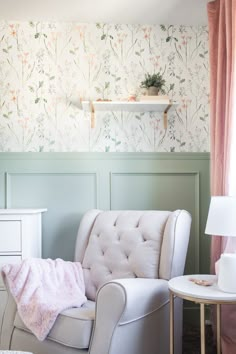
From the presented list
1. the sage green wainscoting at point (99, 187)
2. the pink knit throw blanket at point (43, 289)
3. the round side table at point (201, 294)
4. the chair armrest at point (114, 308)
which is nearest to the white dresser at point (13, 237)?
the pink knit throw blanket at point (43, 289)

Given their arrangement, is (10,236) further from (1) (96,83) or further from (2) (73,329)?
(1) (96,83)

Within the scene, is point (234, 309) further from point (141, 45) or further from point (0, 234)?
point (141, 45)

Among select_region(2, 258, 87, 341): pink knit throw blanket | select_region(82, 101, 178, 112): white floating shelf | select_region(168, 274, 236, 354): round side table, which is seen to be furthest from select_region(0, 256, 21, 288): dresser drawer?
select_region(82, 101, 178, 112): white floating shelf

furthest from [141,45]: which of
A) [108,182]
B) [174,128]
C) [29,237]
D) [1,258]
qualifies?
[1,258]

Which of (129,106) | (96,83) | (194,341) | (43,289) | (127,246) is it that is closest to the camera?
(43,289)

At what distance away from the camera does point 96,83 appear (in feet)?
9.18

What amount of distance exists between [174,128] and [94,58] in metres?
0.82

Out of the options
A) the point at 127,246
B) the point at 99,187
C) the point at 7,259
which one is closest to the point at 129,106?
the point at 99,187

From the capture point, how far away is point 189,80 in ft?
9.33

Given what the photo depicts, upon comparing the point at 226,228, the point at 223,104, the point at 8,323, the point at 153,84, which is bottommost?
the point at 8,323

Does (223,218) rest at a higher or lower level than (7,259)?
higher

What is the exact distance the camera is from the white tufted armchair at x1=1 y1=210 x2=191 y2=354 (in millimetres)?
1693

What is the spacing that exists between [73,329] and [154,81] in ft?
5.97

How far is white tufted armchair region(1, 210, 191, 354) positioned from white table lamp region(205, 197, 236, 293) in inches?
13.8
